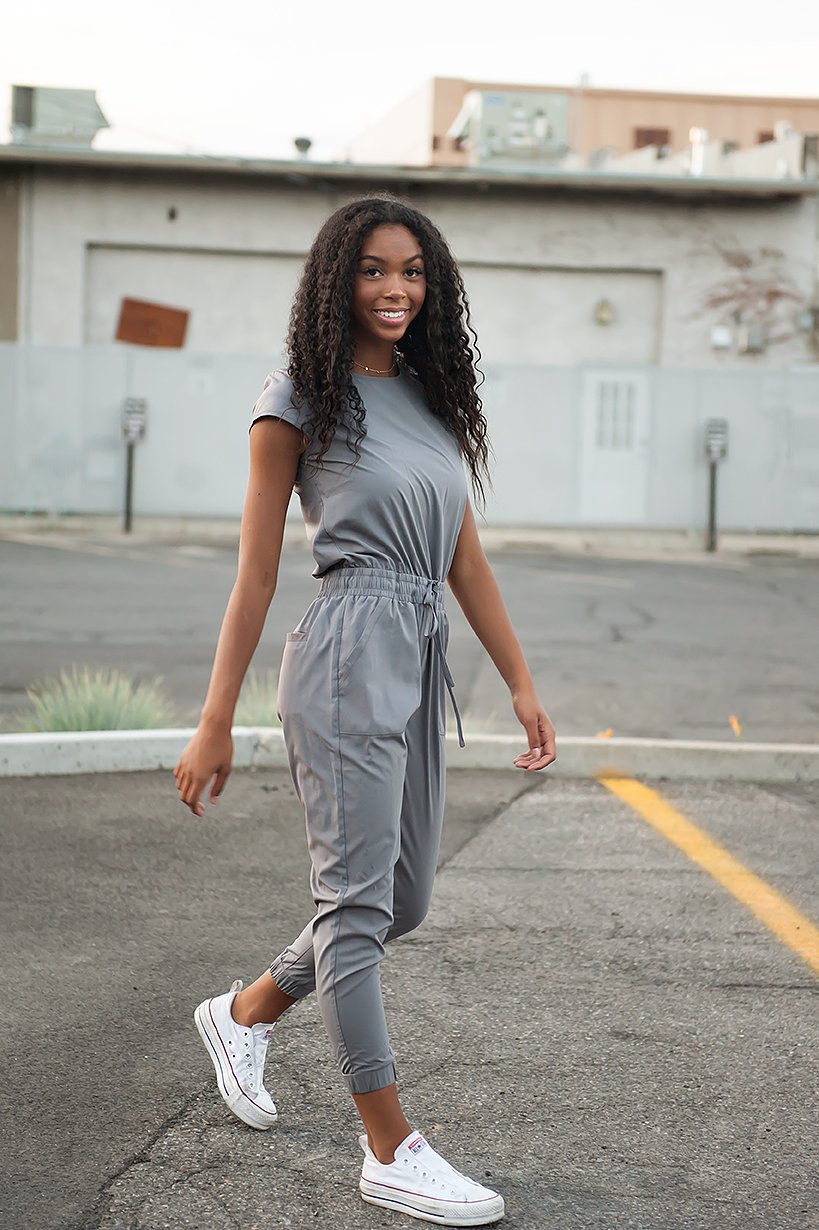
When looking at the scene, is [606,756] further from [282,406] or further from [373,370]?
[282,406]

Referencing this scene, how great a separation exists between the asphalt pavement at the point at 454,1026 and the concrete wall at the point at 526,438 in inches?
553

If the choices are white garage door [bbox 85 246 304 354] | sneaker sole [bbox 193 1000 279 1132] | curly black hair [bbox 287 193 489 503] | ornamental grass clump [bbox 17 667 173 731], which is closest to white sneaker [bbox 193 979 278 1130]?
sneaker sole [bbox 193 1000 279 1132]

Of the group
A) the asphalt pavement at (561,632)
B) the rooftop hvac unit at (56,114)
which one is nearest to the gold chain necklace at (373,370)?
the asphalt pavement at (561,632)

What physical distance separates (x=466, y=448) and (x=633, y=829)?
2.98 m

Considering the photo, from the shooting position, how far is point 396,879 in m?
3.07

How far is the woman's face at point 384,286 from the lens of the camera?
3033 mm

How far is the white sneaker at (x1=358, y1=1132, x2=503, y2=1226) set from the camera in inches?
113

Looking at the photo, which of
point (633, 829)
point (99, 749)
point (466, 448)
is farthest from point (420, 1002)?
point (99, 749)

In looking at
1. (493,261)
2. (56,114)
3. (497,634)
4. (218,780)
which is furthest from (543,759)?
(56,114)

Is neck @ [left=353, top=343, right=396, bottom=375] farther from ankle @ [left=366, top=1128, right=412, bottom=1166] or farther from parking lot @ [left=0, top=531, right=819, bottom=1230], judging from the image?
parking lot @ [left=0, top=531, right=819, bottom=1230]

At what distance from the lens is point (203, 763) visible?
116 inches

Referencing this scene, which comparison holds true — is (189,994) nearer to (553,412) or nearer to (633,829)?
(633,829)

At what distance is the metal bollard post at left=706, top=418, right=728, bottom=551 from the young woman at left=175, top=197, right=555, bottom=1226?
667 inches

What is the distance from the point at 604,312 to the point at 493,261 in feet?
5.84
